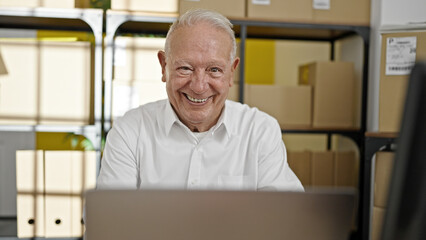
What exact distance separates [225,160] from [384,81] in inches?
39.6

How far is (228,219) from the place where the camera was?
57 centimetres

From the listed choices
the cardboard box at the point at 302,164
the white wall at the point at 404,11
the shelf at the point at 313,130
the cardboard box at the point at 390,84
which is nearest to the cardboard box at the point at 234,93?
the shelf at the point at 313,130

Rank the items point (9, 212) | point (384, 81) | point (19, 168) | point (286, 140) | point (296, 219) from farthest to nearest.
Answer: point (286, 140)
point (9, 212)
point (19, 168)
point (384, 81)
point (296, 219)

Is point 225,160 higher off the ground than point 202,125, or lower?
lower

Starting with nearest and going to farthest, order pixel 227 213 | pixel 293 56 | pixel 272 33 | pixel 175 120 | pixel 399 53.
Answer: pixel 227 213 → pixel 175 120 → pixel 399 53 → pixel 272 33 → pixel 293 56

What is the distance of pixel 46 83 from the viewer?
2428mm

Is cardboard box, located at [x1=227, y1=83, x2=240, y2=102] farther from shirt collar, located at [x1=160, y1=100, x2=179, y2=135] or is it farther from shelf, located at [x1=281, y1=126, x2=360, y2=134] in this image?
shirt collar, located at [x1=160, y1=100, x2=179, y2=135]

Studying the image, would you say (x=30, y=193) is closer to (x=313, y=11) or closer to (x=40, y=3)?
(x=40, y=3)

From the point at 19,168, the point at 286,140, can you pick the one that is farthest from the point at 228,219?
the point at 286,140

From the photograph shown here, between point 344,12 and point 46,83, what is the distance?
1641 millimetres

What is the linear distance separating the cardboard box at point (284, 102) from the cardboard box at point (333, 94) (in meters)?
0.05

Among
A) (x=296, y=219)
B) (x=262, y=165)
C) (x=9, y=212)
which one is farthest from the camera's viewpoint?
(x=9, y=212)

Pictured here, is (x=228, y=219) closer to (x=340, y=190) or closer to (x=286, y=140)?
(x=340, y=190)

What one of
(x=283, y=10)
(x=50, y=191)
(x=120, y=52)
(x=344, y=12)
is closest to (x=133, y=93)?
(x=120, y=52)
